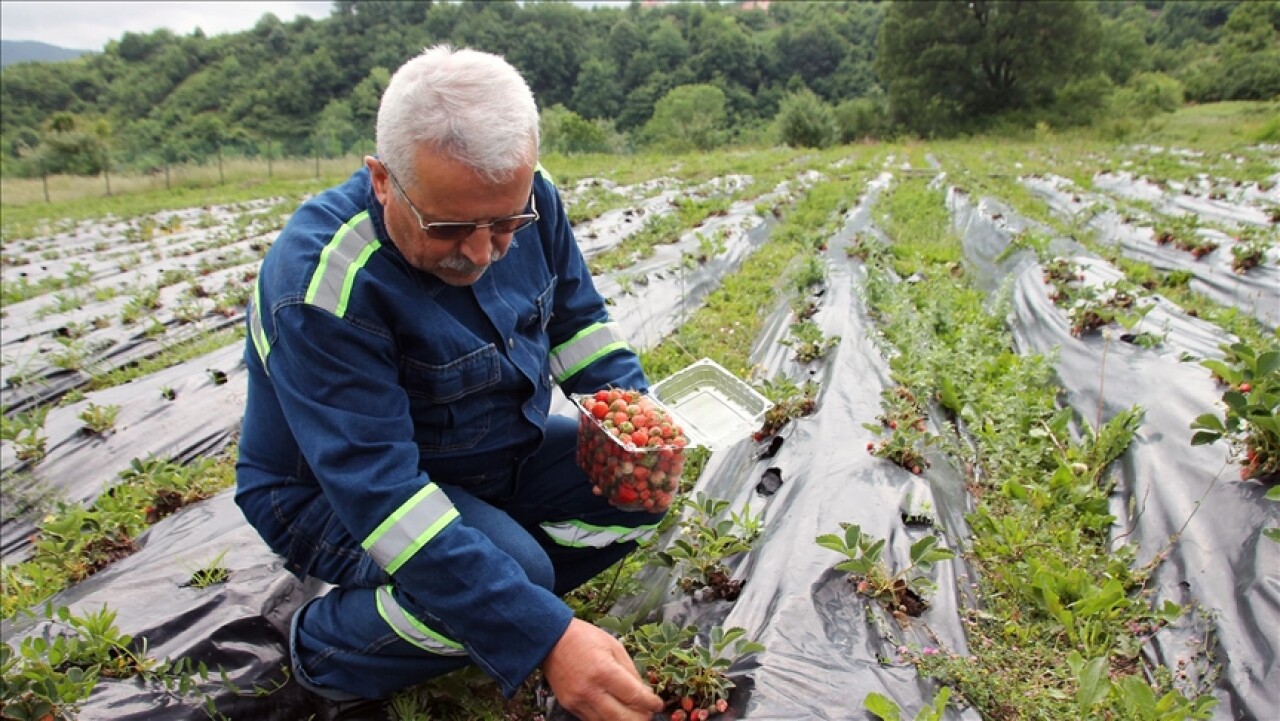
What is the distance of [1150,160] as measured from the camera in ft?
40.7

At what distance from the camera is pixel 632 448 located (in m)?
1.72

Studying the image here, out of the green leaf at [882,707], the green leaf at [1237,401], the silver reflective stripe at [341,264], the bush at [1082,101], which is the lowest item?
the green leaf at [882,707]

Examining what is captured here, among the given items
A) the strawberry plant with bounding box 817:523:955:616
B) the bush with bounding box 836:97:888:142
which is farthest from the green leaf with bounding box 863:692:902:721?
the bush with bounding box 836:97:888:142

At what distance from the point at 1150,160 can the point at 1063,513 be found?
13302 millimetres

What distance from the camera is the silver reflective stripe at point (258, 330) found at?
1533 millimetres

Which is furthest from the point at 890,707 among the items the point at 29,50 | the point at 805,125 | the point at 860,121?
the point at 29,50

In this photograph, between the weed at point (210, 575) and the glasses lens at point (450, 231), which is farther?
the weed at point (210, 575)

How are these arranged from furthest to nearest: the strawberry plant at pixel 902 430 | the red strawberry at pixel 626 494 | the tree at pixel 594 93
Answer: the tree at pixel 594 93
the strawberry plant at pixel 902 430
the red strawberry at pixel 626 494

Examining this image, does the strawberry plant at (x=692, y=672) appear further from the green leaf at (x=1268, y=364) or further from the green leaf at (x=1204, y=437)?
the green leaf at (x=1268, y=364)

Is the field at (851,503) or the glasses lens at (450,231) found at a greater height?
the glasses lens at (450,231)

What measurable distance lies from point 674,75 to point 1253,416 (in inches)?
2066

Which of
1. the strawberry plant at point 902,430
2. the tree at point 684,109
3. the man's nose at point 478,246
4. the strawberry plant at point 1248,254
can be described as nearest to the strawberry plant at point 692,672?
the man's nose at point 478,246

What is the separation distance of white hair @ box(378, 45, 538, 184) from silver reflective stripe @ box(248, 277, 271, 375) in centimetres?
48

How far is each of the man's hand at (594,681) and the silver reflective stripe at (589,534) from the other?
A: 67 cm
